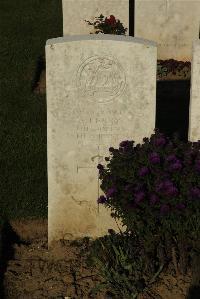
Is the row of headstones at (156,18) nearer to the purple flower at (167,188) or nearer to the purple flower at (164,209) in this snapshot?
the purple flower at (167,188)

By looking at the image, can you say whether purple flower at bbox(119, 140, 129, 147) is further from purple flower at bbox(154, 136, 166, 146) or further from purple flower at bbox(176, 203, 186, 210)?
purple flower at bbox(176, 203, 186, 210)

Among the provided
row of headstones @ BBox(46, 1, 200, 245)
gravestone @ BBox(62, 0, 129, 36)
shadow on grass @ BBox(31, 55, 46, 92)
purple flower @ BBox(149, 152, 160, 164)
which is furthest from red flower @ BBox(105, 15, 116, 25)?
purple flower @ BBox(149, 152, 160, 164)

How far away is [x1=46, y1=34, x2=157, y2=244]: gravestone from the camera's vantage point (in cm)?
500

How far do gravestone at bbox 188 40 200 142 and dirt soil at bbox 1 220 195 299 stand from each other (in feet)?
3.72

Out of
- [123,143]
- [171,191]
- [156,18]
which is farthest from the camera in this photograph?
[156,18]

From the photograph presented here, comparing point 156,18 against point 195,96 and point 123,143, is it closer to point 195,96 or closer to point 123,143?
point 195,96

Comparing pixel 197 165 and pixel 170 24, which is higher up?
pixel 170 24

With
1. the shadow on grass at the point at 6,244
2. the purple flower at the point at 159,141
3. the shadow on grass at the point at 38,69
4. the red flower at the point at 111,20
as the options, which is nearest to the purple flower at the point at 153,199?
the purple flower at the point at 159,141

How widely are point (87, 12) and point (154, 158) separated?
22.5 ft

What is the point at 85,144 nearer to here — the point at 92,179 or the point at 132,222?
the point at 92,179

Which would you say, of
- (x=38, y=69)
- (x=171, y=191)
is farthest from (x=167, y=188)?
(x=38, y=69)

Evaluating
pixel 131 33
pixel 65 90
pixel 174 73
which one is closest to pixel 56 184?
pixel 65 90

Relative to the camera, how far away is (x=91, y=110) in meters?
5.15

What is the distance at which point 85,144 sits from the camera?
525cm
